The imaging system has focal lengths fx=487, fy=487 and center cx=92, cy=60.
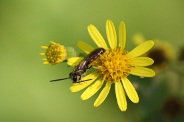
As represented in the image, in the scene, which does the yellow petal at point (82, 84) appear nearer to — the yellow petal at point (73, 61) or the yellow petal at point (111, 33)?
the yellow petal at point (73, 61)

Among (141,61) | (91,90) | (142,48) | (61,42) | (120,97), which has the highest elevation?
(61,42)

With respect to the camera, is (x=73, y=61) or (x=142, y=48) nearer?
(x=142, y=48)

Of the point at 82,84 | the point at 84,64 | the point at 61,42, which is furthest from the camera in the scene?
the point at 61,42

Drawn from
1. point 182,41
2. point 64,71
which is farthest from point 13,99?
point 182,41

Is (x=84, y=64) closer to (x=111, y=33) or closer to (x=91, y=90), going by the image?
(x=91, y=90)

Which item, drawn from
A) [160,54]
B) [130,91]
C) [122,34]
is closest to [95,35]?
[122,34]

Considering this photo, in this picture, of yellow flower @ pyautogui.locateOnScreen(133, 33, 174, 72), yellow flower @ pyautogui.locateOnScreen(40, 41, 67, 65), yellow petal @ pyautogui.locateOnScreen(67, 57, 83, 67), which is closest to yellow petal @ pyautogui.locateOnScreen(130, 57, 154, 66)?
yellow petal @ pyautogui.locateOnScreen(67, 57, 83, 67)

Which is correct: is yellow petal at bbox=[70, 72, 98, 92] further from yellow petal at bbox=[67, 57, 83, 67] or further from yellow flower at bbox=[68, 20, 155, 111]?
yellow petal at bbox=[67, 57, 83, 67]

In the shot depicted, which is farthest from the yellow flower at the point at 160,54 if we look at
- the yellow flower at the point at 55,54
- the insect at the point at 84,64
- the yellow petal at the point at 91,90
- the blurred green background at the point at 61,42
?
the yellow flower at the point at 55,54
